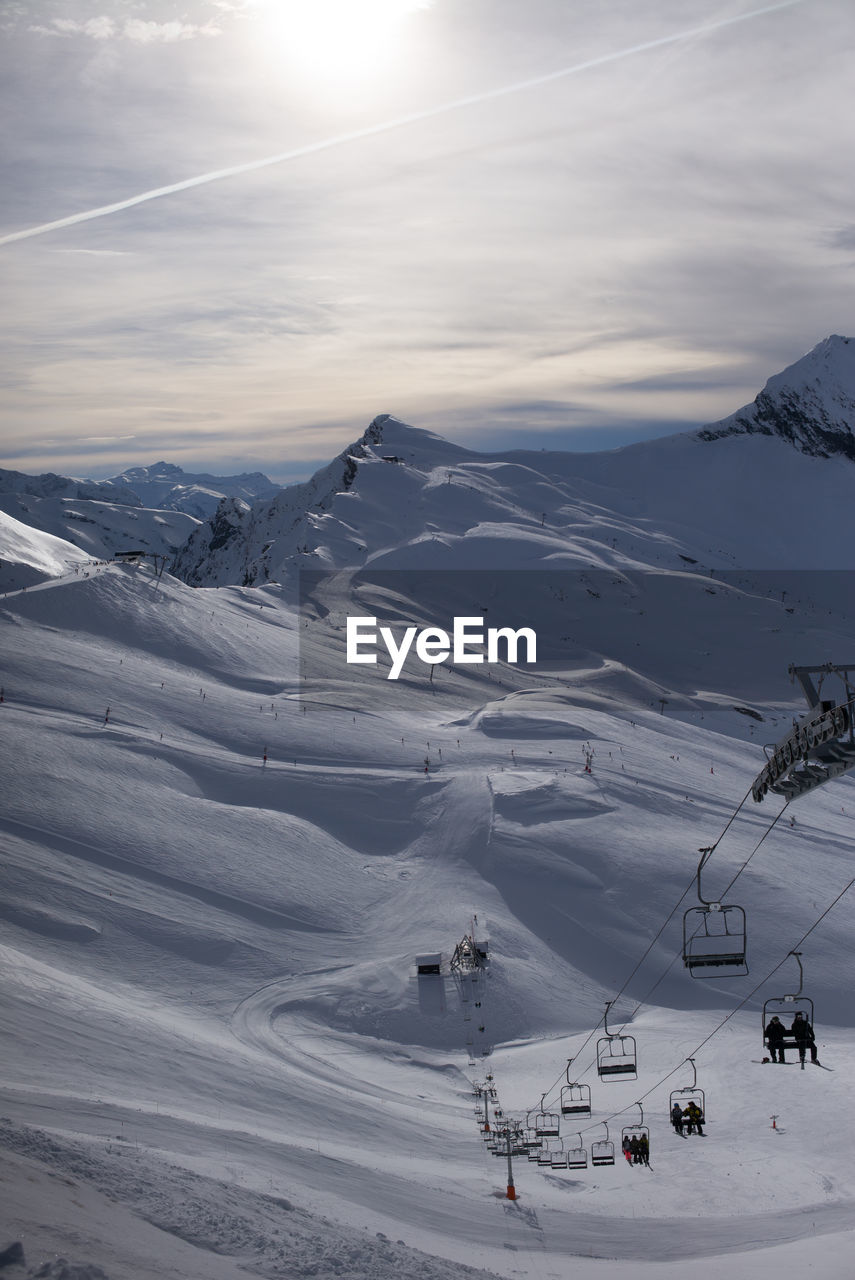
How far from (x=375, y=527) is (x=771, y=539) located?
7791 cm

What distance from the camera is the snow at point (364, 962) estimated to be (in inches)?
914

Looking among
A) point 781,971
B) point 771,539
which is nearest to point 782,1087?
point 781,971

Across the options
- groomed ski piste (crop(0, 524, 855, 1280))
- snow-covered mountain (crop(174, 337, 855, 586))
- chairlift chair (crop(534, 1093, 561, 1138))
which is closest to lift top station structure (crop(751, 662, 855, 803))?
groomed ski piste (crop(0, 524, 855, 1280))

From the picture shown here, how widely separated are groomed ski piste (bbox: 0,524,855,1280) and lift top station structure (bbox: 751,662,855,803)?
39.4ft

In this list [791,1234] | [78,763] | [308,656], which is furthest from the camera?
[308,656]

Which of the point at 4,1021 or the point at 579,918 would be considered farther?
the point at 579,918

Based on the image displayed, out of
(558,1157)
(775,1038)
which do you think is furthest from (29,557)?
(775,1038)

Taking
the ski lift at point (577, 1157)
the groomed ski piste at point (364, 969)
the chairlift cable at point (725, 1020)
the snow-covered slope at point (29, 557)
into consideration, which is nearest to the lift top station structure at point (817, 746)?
the groomed ski piste at point (364, 969)

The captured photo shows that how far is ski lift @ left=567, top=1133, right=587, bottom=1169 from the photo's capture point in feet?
91.7

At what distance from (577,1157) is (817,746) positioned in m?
18.8

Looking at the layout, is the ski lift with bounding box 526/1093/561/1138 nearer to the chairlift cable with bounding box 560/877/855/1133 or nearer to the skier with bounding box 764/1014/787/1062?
the chairlift cable with bounding box 560/877/855/1133

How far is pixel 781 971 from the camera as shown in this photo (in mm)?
42000

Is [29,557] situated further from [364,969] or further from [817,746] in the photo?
[817,746]

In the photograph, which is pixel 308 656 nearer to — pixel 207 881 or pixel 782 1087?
pixel 207 881
